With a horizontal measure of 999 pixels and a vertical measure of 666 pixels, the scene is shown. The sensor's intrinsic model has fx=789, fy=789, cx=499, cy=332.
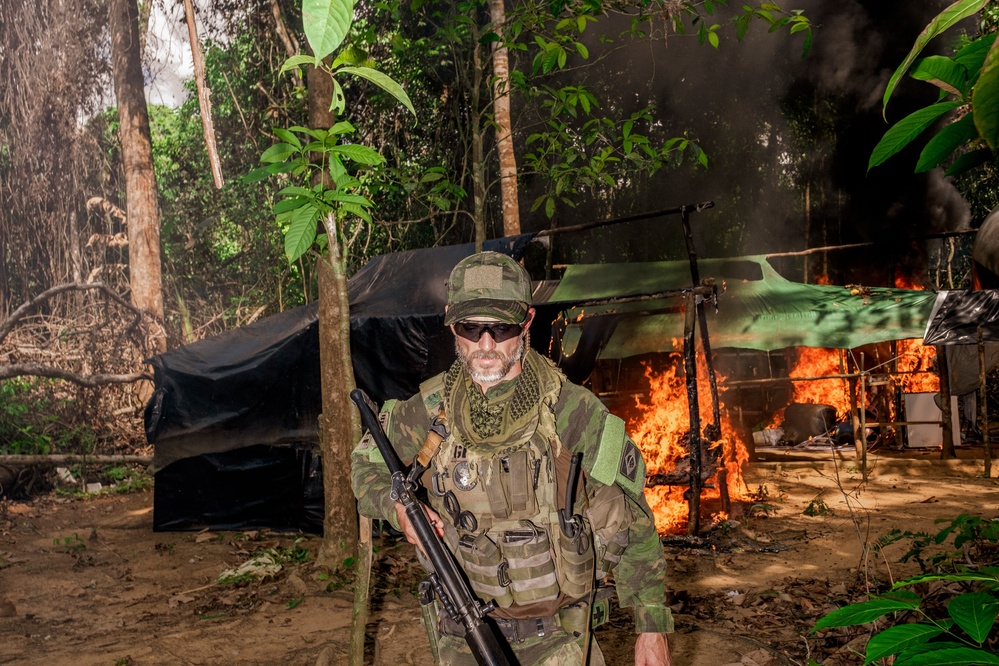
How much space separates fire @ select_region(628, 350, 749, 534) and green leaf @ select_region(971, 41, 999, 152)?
8133mm

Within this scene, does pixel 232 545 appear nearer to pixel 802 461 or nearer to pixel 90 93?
pixel 802 461

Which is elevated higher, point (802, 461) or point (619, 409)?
point (619, 409)

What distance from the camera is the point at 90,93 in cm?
1745

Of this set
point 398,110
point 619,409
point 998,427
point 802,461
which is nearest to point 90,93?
point 398,110

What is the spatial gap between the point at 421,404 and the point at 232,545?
259 inches

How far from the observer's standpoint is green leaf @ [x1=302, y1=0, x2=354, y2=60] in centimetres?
85

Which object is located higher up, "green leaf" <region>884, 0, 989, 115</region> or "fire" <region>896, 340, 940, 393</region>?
"green leaf" <region>884, 0, 989, 115</region>

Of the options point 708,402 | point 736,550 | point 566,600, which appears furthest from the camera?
point 708,402

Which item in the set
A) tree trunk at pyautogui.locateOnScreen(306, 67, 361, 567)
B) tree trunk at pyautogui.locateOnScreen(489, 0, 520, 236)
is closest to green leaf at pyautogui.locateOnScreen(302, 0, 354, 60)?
tree trunk at pyautogui.locateOnScreen(306, 67, 361, 567)

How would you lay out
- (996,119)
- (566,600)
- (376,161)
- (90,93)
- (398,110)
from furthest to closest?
(90,93) → (398,110) → (376,161) → (566,600) → (996,119)

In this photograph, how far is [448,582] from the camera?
2.47m

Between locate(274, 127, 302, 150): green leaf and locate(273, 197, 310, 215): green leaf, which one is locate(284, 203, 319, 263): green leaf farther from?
locate(274, 127, 302, 150): green leaf

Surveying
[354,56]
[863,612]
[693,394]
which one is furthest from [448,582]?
[693,394]

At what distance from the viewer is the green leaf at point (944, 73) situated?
1158 mm
